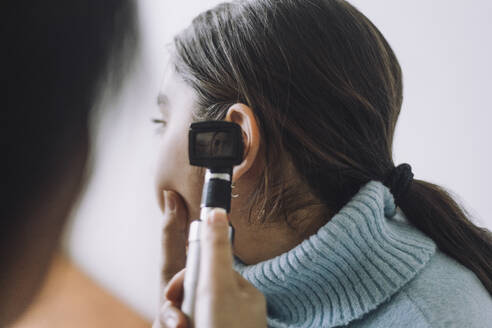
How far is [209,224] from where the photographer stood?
0.45m

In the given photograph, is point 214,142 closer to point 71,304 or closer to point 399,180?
point 399,180

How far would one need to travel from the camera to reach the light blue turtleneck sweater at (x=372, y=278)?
2.09 feet

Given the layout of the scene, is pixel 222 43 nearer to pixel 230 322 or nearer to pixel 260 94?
pixel 260 94

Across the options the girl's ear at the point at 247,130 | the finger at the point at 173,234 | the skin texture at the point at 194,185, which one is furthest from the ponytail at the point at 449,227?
the finger at the point at 173,234

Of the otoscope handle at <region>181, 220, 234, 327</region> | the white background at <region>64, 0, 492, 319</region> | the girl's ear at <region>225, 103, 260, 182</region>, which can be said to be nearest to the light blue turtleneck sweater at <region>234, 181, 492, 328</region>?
the girl's ear at <region>225, 103, 260, 182</region>

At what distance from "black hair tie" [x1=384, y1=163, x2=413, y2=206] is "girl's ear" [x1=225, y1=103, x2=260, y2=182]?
0.23m

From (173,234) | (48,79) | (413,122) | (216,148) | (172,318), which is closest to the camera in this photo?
(48,79)

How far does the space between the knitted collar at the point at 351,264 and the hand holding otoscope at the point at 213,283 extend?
→ 0.69 feet

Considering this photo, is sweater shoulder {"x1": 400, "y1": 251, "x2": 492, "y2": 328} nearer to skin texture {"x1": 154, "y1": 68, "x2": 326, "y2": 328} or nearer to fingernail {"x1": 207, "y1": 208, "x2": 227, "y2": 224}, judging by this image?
skin texture {"x1": 154, "y1": 68, "x2": 326, "y2": 328}

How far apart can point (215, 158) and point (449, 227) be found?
0.44 metres

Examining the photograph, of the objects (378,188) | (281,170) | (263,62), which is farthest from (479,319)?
(263,62)

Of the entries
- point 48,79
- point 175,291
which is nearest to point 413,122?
point 175,291

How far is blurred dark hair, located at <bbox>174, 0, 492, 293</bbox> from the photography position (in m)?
0.70

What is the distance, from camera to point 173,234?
34.8 inches
